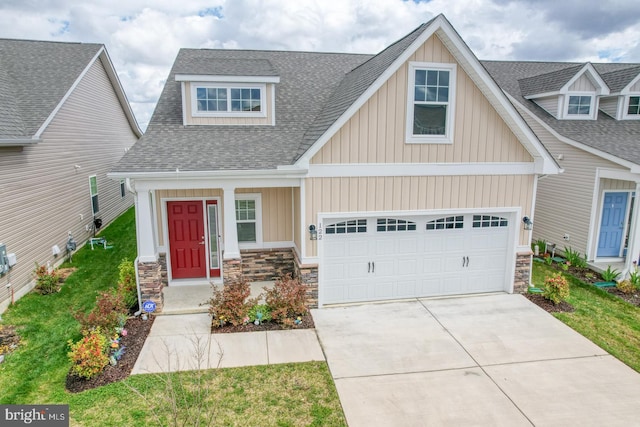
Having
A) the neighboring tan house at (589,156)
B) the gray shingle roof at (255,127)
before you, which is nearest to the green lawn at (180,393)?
the gray shingle roof at (255,127)

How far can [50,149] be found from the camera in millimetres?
12891

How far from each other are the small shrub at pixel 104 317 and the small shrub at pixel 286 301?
3.02m

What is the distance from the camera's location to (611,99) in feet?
48.9

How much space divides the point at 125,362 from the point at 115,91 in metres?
16.3

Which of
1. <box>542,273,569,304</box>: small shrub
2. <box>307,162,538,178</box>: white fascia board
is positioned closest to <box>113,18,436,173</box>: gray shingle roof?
<box>307,162,538,178</box>: white fascia board

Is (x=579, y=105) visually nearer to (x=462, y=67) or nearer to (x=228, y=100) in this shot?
(x=462, y=67)

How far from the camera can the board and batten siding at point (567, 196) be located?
1287cm

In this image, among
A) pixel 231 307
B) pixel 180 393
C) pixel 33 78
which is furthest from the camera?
pixel 33 78


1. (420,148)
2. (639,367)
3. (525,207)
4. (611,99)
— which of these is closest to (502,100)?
(420,148)

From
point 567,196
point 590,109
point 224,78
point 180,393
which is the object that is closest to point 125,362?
point 180,393

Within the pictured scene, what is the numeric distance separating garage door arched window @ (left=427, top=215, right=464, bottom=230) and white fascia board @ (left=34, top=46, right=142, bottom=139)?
10.6 metres

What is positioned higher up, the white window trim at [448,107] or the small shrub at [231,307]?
the white window trim at [448,107]

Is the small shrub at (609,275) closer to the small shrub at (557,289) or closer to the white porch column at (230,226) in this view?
the small shrub at (557,289)

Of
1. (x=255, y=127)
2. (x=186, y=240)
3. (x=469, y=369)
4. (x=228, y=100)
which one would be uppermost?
(x=228, y=100)
